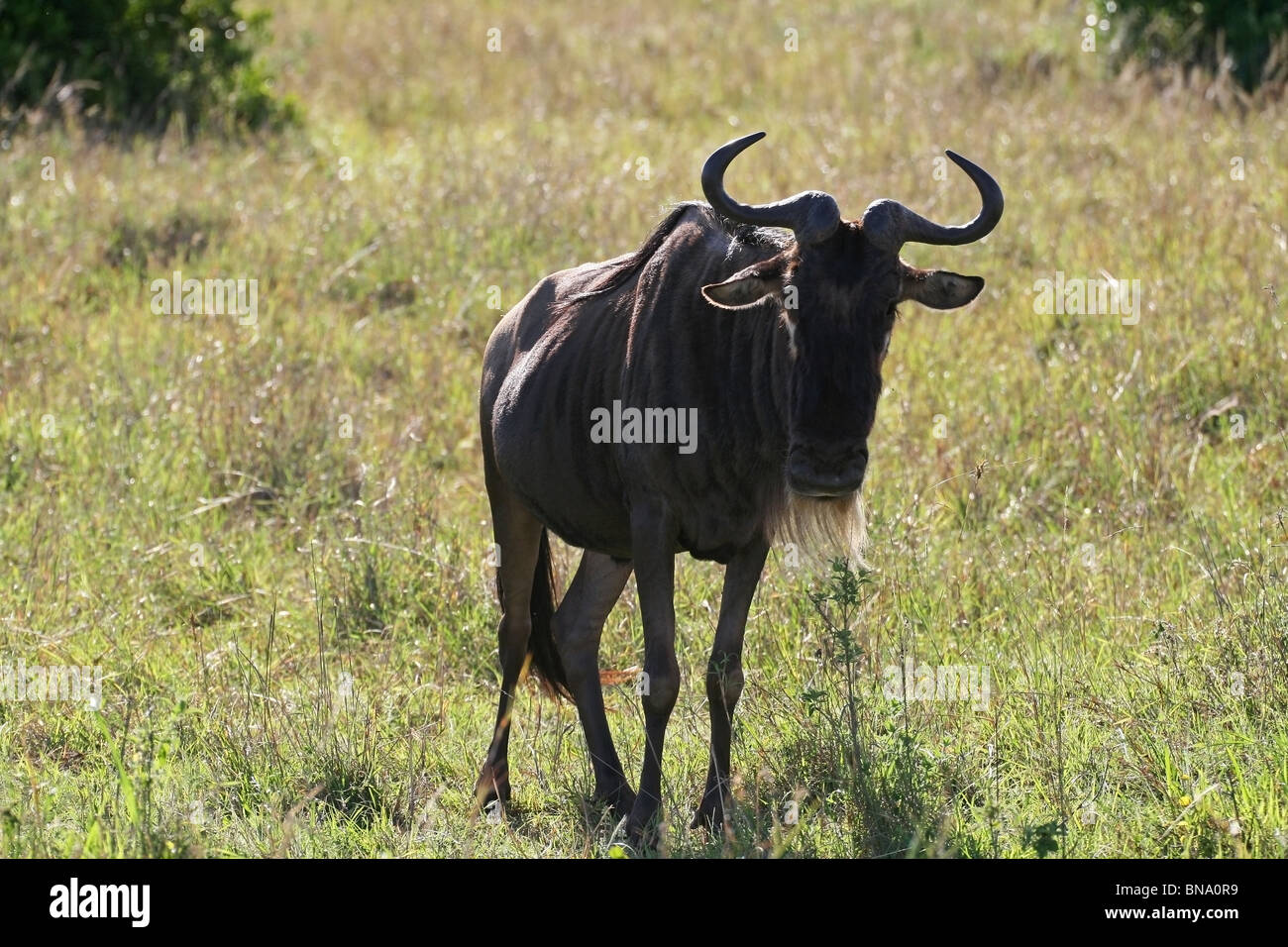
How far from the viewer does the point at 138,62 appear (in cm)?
1248

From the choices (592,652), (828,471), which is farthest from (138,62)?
(828,471)

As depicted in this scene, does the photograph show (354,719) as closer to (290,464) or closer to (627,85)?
(290,464)

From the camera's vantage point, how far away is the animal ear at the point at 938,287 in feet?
15.0

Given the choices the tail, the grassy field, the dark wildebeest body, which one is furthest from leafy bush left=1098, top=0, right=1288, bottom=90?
the tail

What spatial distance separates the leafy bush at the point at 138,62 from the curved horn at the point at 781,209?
8.44m

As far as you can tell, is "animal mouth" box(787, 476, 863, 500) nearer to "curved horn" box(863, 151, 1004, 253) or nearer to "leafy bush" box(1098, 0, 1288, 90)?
"curved horn" box(863, 151, 1004, 253)

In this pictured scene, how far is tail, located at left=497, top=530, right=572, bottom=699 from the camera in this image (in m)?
5.62

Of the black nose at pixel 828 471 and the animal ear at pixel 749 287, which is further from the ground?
the animal ear at pixel 749 287

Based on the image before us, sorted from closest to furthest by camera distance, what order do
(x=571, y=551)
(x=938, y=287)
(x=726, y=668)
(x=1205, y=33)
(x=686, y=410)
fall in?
(x=938, y=287)
(x=686, y=410)
(x=726, y=668)
(x=571, y=551)
(x=1205, y=33)

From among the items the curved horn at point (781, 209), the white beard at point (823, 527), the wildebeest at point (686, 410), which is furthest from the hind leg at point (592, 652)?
the curved horn at point (781, 209)

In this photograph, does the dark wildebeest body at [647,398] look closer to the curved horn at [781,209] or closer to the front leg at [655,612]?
the front leg at [655,612]

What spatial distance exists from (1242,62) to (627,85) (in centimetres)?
508

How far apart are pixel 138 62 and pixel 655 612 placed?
30.7 feet

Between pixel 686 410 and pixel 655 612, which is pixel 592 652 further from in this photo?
pixel 686 410
